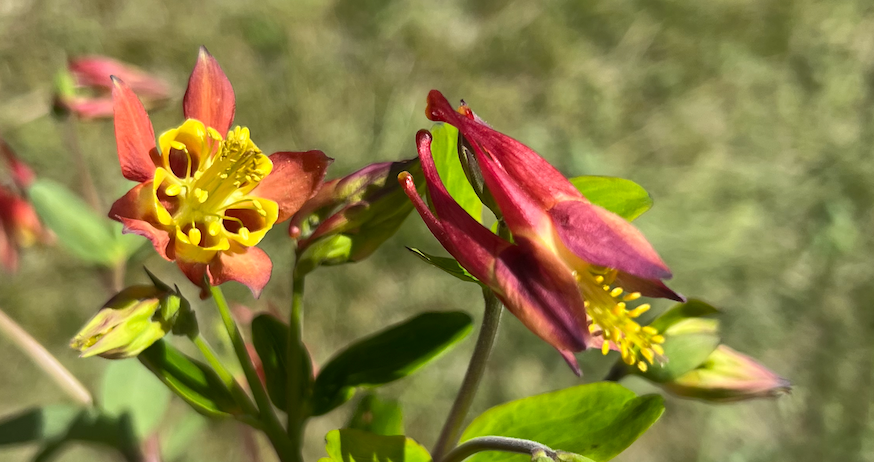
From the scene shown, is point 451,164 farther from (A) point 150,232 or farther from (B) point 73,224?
(B) point 73,224

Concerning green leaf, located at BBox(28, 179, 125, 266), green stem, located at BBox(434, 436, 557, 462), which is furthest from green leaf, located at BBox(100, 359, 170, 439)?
green stem, located at BBox(434, 436, 557, 462)

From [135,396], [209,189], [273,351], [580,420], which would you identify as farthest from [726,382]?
[135,396]

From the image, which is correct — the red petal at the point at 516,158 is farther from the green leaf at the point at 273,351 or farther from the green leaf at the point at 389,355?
the green leaf at the point at 273,351

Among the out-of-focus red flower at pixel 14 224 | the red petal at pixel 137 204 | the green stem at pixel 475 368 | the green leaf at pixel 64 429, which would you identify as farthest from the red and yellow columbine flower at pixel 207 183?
the out-of-focus red flower at pixel 14 224

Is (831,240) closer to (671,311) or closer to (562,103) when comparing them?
(562,103)

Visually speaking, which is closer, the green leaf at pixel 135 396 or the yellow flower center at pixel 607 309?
the yellow flower center at pixel 607 309

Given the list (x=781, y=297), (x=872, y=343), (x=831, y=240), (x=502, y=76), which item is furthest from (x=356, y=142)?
(x=872, y=343)

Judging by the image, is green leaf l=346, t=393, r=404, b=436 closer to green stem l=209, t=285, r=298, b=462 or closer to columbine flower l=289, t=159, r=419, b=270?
green stem l=209, t=285, r=298, b=462
